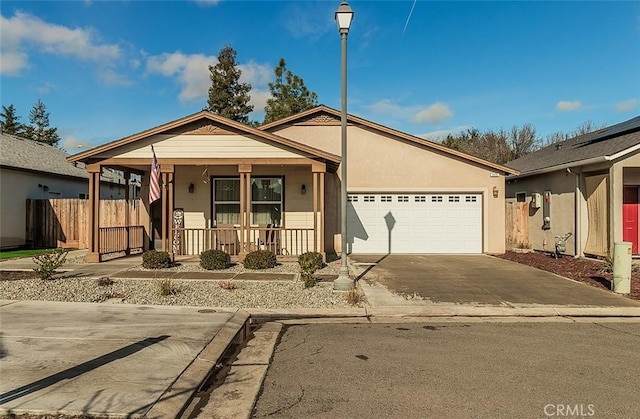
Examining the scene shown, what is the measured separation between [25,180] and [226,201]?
8857 millimetres

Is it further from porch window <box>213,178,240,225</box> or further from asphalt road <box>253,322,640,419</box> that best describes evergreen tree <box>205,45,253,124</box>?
asphalt road <box>253,322,640,419</box>

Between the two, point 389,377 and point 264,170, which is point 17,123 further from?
point 389,377

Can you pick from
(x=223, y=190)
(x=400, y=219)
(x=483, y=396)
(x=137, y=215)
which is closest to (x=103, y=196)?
(x=137, y=215)

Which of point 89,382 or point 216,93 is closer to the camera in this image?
point 89,382

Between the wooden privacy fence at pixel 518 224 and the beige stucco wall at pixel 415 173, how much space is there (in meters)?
2.34

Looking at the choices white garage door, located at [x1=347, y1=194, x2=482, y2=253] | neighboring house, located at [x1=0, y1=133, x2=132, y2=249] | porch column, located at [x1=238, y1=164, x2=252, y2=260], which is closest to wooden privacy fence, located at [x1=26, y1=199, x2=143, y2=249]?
neighboring house, located at [x1=0, y1=133, x2=132, y2=249]

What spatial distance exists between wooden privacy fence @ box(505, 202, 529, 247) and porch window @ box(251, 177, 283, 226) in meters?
9.38

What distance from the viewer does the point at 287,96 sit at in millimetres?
33562

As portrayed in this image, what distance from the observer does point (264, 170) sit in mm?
14906

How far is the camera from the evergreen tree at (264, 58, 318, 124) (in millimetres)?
33125

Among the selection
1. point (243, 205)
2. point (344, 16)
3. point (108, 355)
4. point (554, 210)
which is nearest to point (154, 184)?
point (243, 205)

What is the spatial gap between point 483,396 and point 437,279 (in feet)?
21.5

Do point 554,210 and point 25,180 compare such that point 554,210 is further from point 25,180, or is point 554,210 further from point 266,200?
point 25,180

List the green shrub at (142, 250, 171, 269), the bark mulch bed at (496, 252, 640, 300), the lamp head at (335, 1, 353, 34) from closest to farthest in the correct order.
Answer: the lamp head at (335, 1, 353, 34) → the bark mulch bed at (496, 252, 640, 300) → the green shrub at (142, 250, 171, 269)
